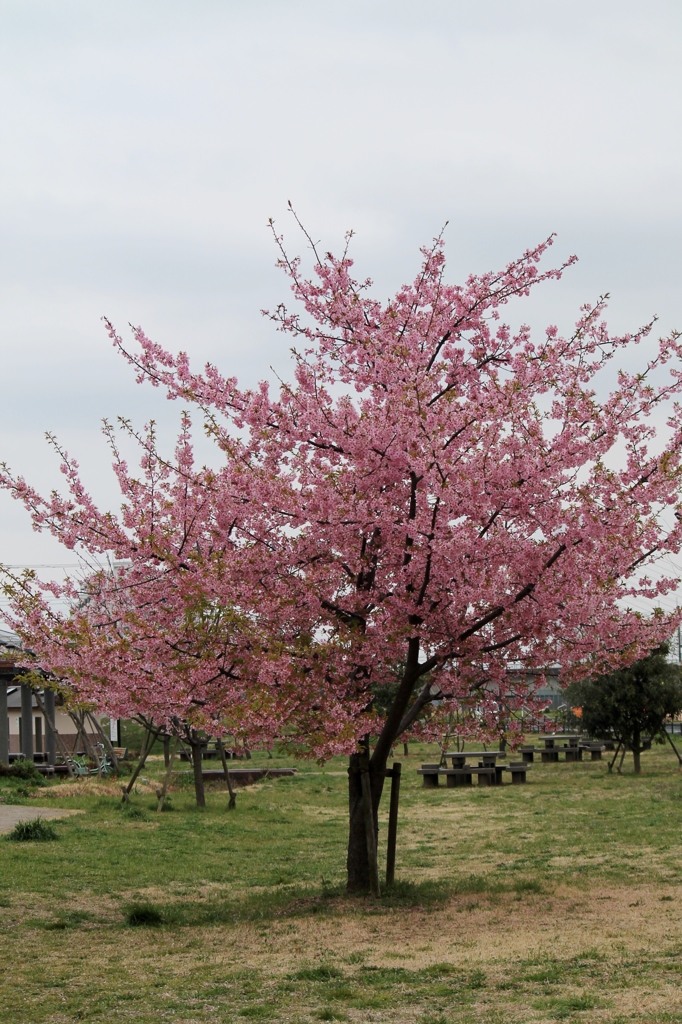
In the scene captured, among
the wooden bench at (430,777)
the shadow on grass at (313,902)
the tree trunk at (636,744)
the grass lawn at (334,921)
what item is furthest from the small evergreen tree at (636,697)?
the shadow on grass at (313,902)

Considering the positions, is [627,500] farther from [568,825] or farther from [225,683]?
[568,825]

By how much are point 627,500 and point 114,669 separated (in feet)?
15.7

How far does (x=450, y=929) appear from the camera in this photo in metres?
9.01

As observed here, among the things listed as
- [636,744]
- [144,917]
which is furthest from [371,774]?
[636,744]

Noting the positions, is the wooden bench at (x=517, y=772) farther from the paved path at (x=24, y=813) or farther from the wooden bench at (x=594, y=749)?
the paved path at (x=24, y=813)

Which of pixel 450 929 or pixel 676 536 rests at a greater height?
pixel 676 536

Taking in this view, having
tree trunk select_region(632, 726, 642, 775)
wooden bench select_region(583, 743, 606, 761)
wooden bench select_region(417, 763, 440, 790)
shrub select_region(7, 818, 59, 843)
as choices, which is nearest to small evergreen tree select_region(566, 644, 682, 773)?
tree trunk select_region(632, 726, 642, 775)

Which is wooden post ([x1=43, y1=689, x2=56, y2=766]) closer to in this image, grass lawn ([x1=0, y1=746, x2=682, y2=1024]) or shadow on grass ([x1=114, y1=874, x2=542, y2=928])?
grass lawn ([x1=0, y1=746, x2=682, y2=1024])

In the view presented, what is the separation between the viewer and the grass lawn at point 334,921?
257 inches

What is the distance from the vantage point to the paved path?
57.6 ft

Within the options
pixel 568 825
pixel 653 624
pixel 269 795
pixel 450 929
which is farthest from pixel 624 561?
pixel 269 795

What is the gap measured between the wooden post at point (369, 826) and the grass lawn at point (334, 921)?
0.94 feet

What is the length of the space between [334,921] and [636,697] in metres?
19.1

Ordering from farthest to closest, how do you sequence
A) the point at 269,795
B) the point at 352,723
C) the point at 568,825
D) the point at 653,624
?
1. the point at 269,795
2. the point at 568,825
3. the point at 653,624
4. the point at 352,723
